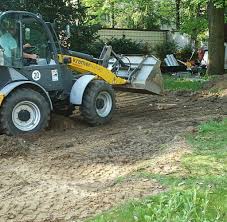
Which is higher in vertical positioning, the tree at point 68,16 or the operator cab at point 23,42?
the tree at point 68,16

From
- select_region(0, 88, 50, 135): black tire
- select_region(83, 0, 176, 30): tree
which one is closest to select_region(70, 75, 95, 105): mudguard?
select_region(0, 88, 50, 135): black tire

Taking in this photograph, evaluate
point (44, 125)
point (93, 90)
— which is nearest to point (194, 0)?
point (93, 90)

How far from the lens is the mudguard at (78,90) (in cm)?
972

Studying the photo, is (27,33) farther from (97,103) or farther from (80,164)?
(80,164)

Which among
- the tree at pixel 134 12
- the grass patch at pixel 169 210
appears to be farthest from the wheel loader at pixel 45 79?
the tree at pixel 134 12

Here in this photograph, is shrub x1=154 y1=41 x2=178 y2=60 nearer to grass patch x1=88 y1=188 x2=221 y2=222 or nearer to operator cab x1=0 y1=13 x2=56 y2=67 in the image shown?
operator cab x1=0 y1=13 x2=56 y2=67

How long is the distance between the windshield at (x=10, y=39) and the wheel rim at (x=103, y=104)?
6.74ft

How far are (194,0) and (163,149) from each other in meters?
12.4

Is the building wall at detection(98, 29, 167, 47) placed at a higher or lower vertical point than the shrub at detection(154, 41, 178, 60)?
higher

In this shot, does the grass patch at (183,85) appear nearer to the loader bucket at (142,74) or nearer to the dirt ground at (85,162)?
the dirt ground at (85,162)

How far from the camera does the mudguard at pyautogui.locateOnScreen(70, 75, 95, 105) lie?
31.9 feet

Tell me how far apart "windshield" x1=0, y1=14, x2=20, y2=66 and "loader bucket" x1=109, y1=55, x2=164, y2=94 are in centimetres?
301

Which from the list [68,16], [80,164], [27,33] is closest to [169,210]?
[80,164]

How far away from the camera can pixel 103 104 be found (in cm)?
1032
